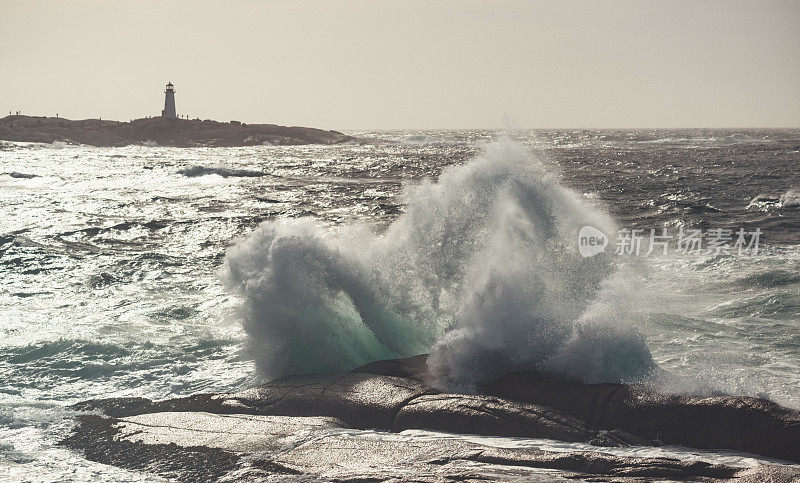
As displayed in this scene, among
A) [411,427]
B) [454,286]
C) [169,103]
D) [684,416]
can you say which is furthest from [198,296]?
[169,103]

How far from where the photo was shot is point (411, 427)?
Answer: 5.69 m

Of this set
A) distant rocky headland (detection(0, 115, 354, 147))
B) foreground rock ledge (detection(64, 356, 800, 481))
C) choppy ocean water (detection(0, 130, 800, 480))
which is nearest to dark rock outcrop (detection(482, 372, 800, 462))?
foreground rock ledge (detection(64, 356, 800, 481))

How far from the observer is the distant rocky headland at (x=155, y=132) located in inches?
3216

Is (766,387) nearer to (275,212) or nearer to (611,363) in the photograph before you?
(611,363)

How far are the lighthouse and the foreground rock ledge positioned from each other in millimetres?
96367

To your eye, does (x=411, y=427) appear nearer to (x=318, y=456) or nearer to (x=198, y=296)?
(x=318, y=456)

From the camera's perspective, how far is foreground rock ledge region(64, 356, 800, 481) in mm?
4648

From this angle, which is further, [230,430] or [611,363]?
[611,363]

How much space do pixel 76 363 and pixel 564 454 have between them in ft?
20.3

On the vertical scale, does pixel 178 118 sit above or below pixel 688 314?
above

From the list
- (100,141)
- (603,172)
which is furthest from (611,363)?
(100,141)

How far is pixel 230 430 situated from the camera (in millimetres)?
5660

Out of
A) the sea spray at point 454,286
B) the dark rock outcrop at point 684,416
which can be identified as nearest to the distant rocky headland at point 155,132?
the sea spray at point 454,286

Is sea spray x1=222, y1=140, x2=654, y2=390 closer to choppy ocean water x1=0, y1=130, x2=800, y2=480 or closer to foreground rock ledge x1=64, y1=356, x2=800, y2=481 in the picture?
choppy ocean water x1=0, y1=130, x2=800, y2=480
